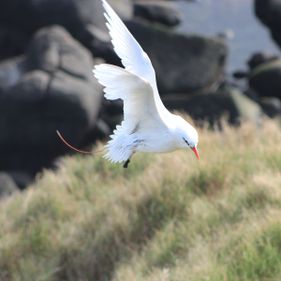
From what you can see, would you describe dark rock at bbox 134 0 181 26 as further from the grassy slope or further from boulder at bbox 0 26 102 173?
the grassy slope

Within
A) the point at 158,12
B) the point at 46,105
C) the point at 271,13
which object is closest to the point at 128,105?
the point at 46,105

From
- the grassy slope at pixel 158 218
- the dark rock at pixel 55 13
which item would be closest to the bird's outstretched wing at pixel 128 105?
the grassy slope at pixel 158 218

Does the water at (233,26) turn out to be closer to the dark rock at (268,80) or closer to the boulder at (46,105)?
the dark rock at (268,80)

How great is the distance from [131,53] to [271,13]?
16.8 m

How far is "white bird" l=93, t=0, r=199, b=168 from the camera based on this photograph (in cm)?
497

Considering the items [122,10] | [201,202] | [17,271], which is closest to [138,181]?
[201,202]

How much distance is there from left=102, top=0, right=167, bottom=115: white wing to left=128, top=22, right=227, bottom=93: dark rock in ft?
39.5

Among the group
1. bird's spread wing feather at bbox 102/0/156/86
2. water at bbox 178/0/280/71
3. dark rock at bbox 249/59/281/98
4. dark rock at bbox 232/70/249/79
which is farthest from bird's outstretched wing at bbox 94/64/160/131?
water at bbox 178/0/280/71

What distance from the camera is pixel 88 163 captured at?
9164mm

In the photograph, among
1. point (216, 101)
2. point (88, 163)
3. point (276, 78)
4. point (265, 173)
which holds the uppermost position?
point (265, 173)

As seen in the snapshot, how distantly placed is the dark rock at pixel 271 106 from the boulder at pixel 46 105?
3988 millimetres

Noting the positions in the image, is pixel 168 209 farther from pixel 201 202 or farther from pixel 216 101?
pixel 216 101

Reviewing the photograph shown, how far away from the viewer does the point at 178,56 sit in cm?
1759

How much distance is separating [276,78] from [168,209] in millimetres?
12407
